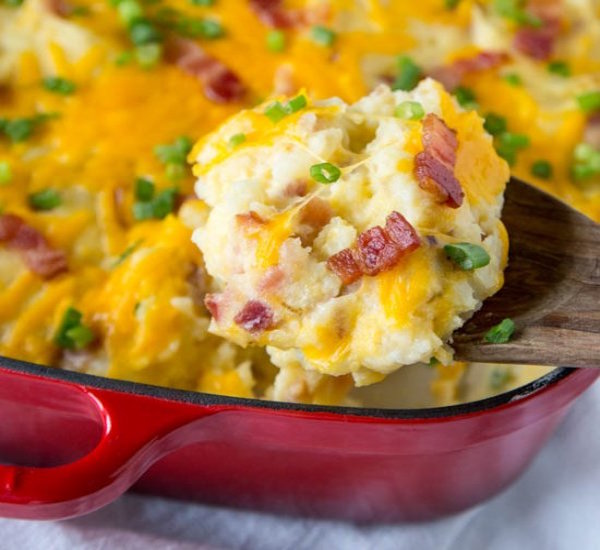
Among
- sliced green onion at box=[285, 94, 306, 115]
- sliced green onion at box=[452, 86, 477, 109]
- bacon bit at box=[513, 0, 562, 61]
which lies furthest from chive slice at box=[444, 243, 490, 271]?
bacon bit at box=[513, 0, 562, 61]

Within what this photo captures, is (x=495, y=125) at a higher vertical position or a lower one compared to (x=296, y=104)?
lower

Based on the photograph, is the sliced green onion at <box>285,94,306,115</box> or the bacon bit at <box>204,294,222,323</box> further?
the sliced green onion at <box>285,94,306,115</box>

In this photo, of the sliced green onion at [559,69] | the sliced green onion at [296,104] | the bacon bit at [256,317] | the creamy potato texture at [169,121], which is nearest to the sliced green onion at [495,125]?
the creamy potato texture at [169,121]

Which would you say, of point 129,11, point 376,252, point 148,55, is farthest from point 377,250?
point 129,11

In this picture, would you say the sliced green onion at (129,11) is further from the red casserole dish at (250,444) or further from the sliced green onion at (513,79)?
the red casserole dish at (250,444)

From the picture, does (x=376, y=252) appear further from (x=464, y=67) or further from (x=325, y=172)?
(x=464, y=67)

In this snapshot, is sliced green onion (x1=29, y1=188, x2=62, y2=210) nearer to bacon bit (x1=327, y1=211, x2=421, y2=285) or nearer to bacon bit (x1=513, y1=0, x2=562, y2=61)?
bacon bit (x1=327, y1=211, x2=421, y2=285)
